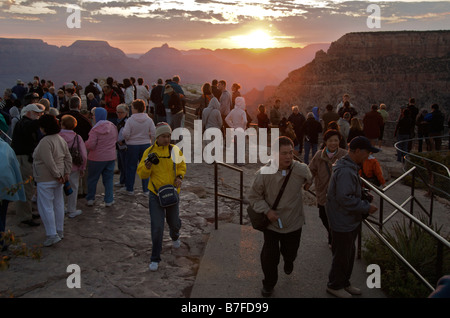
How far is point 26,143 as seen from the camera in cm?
623

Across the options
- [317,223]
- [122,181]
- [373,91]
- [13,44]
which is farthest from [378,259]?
[13,44]

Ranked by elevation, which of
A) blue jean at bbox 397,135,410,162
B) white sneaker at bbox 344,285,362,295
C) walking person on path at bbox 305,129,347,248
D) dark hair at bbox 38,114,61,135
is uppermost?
dark hair at bbox 38,114,61,135

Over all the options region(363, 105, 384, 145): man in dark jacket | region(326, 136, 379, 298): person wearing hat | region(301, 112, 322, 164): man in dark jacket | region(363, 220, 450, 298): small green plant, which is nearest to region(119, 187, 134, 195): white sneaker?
region(363, 220, 450, 298): small green plant

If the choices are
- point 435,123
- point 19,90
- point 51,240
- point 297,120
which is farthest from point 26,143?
point 435,123

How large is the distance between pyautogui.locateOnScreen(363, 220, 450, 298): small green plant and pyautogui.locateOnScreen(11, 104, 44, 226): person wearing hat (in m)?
4.88

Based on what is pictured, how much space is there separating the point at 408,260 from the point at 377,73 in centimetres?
12816

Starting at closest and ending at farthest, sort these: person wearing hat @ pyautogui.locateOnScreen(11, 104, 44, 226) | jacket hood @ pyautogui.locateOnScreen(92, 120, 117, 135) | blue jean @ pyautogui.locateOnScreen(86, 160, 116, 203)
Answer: person wearing hat @ pyautogui.locateOnScreen(11, 104, 44, 226), jacket hood @ pyautogui.locateOnScreen(92, 120, 117, 135), blue jean @ pyautogui.locateOnScreen(86, 160, 116, 203)

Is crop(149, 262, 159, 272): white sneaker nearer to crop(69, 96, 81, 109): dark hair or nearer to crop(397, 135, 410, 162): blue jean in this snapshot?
crop(69, 96, 81, 109): dark hair

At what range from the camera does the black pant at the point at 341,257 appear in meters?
4.20

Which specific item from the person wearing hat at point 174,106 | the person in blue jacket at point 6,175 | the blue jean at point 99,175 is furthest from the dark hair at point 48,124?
the person wearing hat at point 174,106

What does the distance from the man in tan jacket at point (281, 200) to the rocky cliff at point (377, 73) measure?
340ft

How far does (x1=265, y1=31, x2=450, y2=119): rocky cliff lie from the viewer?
11362cm
